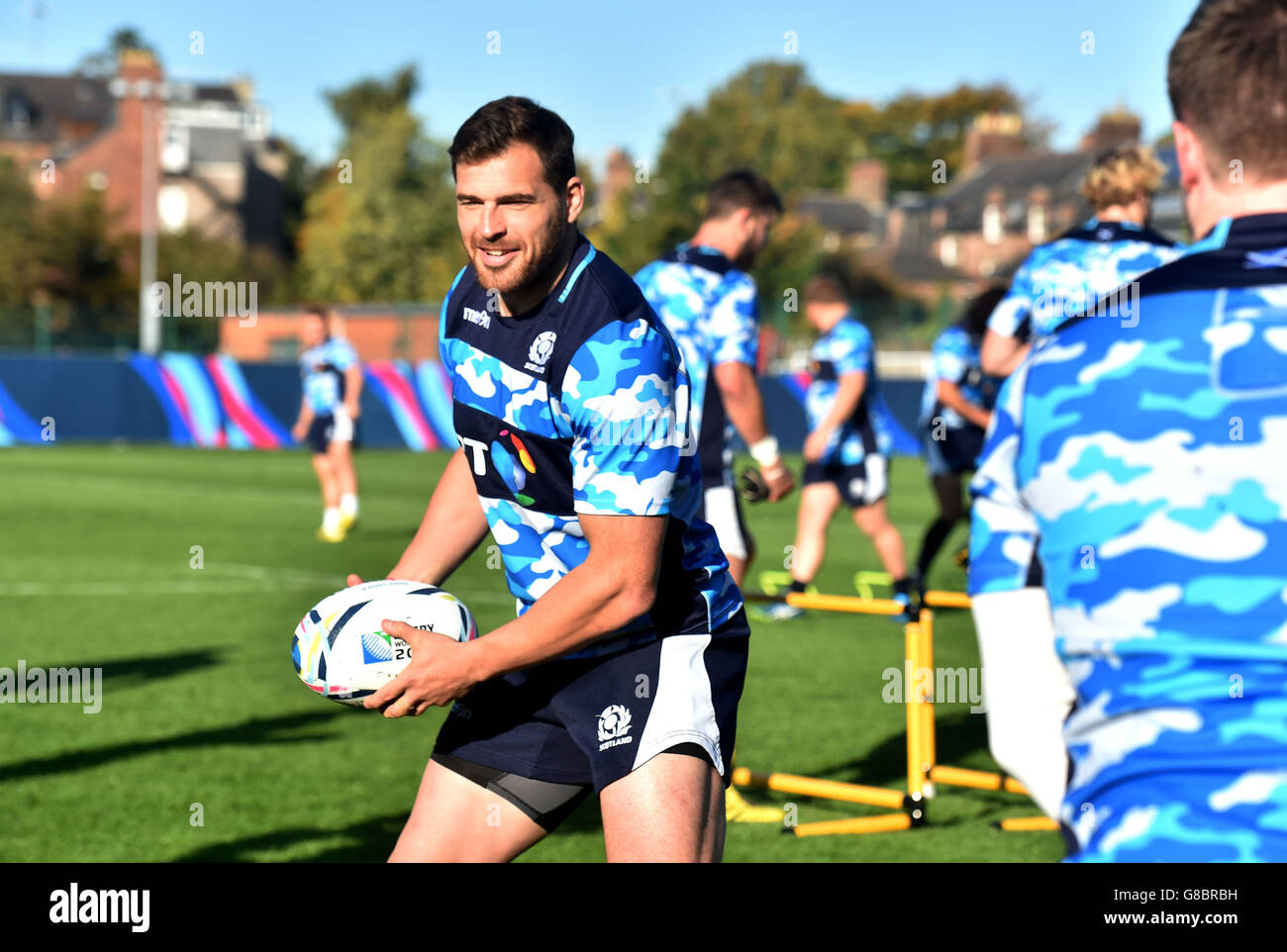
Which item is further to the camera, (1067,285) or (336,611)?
(1067,285)

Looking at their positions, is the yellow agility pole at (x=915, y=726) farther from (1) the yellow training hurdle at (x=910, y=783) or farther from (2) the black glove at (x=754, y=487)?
(2) the black glove at (x=754, y=487)

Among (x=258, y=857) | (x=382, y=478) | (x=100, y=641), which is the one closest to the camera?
(x=258, y=857)

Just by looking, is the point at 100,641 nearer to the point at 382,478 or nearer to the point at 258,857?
the point at 258,857

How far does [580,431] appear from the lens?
3.32 m

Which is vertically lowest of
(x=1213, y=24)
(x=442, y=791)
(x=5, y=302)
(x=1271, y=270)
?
(x=442, y=791)

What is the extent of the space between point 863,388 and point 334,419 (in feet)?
25.1

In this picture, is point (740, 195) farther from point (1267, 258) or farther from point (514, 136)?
point (1267, 258)

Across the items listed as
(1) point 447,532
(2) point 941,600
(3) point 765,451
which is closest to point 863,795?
(2) point 941,600

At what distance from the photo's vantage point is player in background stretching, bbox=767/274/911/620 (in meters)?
11.3

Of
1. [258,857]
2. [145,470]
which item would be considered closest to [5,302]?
[145,470]

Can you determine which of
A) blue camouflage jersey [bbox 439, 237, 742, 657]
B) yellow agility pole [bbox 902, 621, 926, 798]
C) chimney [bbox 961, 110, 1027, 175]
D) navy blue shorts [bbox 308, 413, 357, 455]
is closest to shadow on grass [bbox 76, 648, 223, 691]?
yellow agility pole [bbox 902, 621, 926, 798]

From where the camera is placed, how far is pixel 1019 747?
6.96ft

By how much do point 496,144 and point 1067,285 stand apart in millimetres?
4163

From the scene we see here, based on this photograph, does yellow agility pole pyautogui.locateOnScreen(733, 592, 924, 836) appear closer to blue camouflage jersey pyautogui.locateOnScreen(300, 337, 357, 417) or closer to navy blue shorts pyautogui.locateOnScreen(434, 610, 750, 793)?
navy blue shorts pyautogui.locateOnScreen(434, 610, 750, 793)
